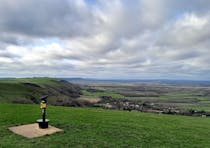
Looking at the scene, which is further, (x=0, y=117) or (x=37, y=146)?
(x=0, y=117)

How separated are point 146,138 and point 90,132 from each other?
2383 mm

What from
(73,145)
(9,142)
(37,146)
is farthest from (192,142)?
(9,142)

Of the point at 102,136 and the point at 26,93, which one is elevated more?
the point at 102,136

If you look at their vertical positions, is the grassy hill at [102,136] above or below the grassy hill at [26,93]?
above

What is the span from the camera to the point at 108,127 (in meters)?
10.7

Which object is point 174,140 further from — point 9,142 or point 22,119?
point 22,119

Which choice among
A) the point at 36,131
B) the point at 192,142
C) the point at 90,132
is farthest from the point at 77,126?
the point at 192,142

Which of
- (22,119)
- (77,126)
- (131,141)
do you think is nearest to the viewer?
(131,141)

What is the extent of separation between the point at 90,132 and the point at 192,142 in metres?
4.31

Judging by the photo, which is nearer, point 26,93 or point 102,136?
point 102,136

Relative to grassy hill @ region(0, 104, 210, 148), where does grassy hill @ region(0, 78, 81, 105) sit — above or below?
below

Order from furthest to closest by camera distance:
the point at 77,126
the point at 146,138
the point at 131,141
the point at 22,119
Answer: the point at 22,119 → the point at 77,126 → the point at 146,138 → the point at 131,141

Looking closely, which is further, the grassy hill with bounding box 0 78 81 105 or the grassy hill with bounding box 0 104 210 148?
the grassy hill with bounding box 0 78 81 105

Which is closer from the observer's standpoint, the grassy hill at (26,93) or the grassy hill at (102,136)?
the grassy hill at (102,136)
